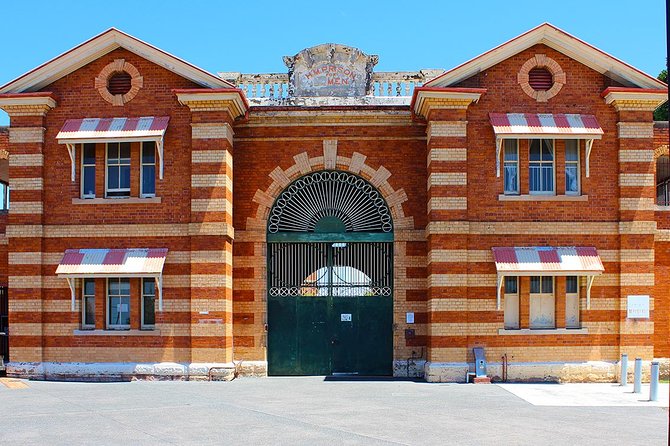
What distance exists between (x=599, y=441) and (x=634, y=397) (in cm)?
562

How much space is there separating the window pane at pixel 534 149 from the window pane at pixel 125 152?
9.73m

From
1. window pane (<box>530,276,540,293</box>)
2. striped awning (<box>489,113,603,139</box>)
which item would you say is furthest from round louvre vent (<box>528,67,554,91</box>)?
window pane (<box>530,276,540,293</box>)

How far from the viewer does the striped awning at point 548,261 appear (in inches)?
776

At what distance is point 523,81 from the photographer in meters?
20.5

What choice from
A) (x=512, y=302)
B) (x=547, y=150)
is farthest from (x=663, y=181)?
(x=512, y=302)

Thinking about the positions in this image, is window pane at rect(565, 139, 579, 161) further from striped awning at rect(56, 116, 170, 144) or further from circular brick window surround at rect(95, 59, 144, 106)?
circular brick window surround at rect(95, 59, 144, 106)

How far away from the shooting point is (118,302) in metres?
20.7

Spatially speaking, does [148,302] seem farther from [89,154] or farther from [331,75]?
[331,75]

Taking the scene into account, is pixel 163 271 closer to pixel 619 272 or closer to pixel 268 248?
pixel 268 248

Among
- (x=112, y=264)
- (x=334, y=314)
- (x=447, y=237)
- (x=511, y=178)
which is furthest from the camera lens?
(x=334, y=314)

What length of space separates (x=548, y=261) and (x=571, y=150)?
2824 mm

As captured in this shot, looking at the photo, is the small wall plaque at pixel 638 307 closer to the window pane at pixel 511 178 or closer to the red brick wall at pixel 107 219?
the window pane at pixel 511 178

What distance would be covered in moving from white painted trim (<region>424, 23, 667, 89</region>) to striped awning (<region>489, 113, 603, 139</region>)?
121 cm

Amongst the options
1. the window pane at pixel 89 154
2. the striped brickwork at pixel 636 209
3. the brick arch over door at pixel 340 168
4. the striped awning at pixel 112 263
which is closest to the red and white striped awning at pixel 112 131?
the window pane at pixel 89 154
